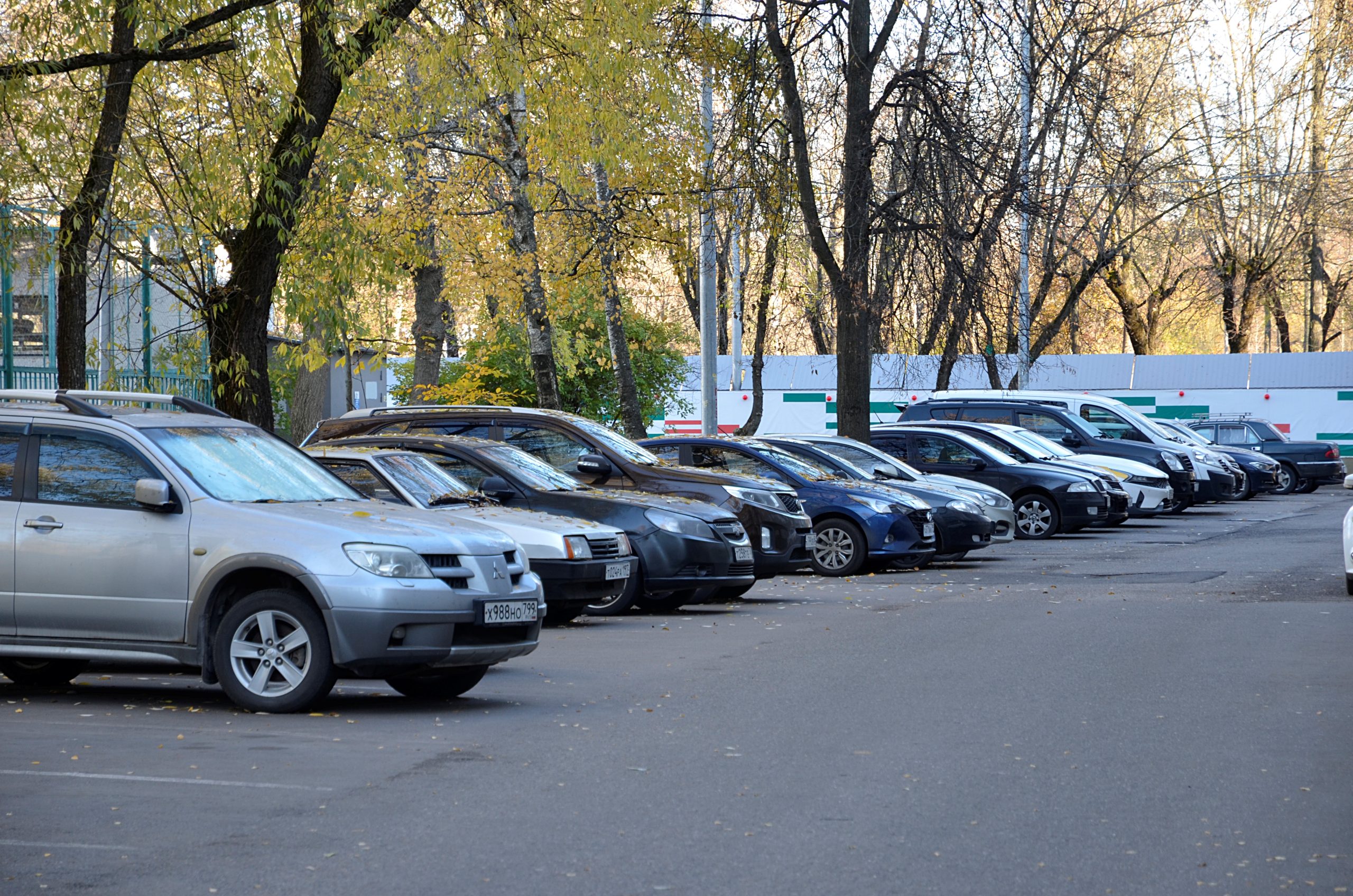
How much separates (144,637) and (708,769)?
3481mm

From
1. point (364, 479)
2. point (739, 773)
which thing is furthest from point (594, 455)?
point (739, 773)

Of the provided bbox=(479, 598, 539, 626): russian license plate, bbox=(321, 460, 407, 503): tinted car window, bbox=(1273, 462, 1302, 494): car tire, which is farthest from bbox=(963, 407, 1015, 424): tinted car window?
bbox=(479, 598, 539, 626): russian license plate

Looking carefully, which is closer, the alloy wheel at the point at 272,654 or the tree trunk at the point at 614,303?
the alloy wheel at the point at 272,654

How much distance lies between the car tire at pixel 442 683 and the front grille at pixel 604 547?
10.5ft

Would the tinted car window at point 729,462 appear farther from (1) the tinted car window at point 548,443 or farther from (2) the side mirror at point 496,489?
(2) the side mirror at point 496,489

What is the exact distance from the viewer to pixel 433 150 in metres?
30.6

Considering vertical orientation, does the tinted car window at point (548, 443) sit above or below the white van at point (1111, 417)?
below

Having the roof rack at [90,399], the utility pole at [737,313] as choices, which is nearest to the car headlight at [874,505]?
the roof rack at [90,399]

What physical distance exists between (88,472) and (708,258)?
58.0 ft

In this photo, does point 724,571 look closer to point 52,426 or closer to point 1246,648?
point 1246,648

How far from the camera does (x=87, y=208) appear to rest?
49.0 feet

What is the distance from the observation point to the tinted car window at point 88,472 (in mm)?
9352

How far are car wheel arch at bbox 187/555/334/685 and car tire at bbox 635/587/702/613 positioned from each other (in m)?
6.26

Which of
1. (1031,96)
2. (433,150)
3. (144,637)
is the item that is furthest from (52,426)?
(433,150)
